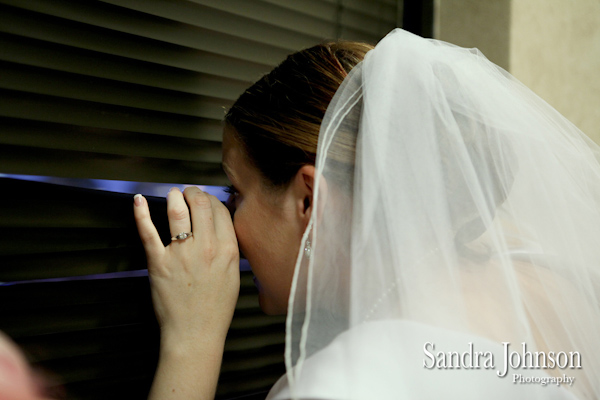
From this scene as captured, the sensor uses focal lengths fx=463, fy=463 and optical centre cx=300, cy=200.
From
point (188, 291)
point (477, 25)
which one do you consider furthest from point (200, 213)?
point (477, 25)

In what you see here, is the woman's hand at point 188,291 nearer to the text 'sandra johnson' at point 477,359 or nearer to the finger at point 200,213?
the finger at point 200,213

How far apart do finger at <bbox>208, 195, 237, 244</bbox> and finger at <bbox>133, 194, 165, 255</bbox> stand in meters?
0.13

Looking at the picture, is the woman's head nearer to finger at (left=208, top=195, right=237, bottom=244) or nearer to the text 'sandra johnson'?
finger at (left=208, top=195, right=237, bottom=244)

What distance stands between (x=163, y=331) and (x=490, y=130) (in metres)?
0.75

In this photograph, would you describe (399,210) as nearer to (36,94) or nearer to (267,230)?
(267,230)

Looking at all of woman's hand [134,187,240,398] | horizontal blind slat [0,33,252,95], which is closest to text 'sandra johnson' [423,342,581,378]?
woman's hand [134,187,240,398]

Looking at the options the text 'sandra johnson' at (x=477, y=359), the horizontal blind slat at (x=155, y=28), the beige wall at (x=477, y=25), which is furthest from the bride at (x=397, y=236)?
the beige wall at (x=477, y=25)

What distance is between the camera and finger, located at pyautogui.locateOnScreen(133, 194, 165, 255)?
926 mm

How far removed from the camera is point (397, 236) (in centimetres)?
74

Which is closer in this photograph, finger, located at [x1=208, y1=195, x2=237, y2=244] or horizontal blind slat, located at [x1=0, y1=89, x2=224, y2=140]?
horizontal blind slat, located at [x1=0, y1=89, x2=224, y2=140]

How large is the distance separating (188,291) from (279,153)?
0.34 metres

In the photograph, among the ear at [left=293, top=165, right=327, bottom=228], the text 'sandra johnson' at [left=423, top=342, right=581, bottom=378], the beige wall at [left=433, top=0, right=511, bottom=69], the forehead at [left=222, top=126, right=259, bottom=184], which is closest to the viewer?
the text 'sandra johnson' at [left=423, top=342, right=581, bottom=378]

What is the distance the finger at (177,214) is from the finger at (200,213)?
0.06 ft

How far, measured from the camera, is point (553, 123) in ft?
3.24
